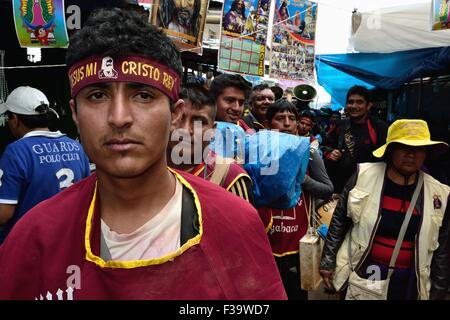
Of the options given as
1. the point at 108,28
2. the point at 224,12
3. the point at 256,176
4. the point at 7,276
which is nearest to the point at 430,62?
the point at 224,12

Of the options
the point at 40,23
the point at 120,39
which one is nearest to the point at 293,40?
the point at 40,23

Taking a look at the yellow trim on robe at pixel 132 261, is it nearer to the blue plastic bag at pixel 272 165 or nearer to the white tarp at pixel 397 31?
the blue plastic bag at pixel 272 165

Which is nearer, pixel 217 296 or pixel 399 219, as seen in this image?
pixel 217 296

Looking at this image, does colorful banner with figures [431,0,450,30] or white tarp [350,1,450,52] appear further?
white tarp [350,1,450,52]

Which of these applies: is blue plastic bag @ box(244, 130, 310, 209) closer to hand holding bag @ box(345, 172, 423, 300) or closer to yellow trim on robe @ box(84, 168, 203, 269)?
hand holding bag @ box(345, 172, 423, 300)

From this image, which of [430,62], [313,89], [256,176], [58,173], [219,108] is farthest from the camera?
[313,89]

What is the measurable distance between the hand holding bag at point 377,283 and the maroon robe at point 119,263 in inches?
76.2

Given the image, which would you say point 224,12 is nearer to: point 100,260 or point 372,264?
point 372,264

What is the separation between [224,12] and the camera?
4.49 metres

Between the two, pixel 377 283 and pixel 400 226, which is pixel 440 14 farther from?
pixel 377 283

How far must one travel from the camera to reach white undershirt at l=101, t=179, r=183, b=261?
44.5 inches

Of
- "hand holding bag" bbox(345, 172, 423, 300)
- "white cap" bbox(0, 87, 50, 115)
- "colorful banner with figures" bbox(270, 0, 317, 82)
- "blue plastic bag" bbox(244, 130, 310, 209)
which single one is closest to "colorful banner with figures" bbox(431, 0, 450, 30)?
"hand holding bag" bbox(345, 172, 423, 300)

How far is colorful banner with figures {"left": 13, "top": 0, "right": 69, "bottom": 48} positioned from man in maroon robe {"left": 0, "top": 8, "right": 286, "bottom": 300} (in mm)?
1710

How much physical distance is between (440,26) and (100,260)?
161 inches
